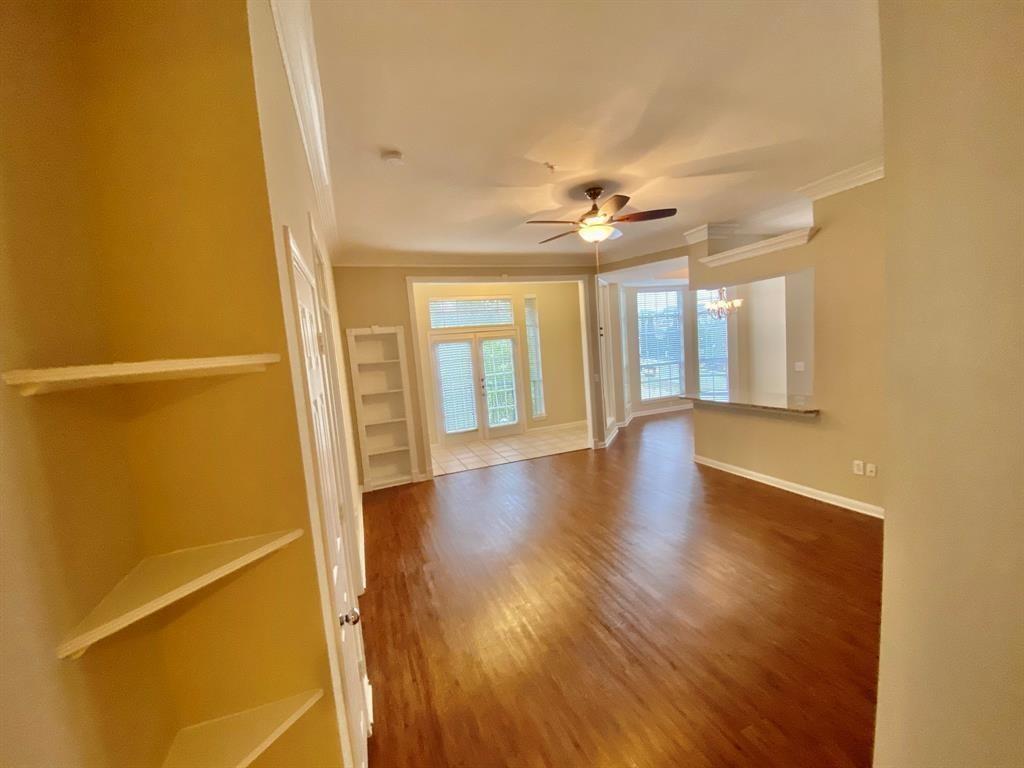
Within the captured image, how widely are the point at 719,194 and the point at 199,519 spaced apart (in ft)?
13.1

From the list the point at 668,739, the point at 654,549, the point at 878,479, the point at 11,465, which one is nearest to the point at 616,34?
the point at 11,465

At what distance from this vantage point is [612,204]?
2.71 m

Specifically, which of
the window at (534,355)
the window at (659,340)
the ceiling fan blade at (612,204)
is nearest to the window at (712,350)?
the ceiling fan blade at (612,204)

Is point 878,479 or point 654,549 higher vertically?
point 878,479

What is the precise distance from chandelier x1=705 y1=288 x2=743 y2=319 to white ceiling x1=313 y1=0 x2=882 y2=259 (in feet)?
4.46

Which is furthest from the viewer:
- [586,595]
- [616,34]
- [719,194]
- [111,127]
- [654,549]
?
[719,194]

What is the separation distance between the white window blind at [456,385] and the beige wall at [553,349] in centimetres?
21

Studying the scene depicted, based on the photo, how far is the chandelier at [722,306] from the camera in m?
4.52

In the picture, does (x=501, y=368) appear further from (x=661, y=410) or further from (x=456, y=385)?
(x=661, y=410)

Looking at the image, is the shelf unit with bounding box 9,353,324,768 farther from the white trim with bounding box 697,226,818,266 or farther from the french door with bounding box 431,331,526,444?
the french door with bounding box 431,331,526,444

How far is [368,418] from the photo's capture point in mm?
5176

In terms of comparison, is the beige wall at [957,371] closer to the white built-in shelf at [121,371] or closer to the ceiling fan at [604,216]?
the white built-in shelf at [121,371]

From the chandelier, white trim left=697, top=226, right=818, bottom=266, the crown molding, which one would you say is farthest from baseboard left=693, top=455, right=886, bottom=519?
the crown molding

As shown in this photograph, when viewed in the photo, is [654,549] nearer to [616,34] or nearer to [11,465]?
[616,34]
